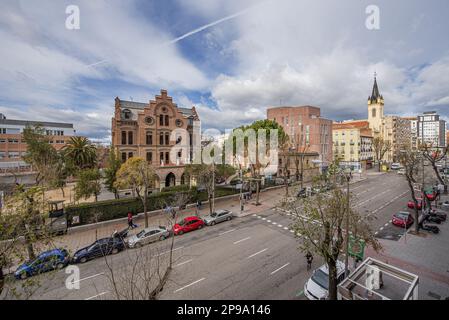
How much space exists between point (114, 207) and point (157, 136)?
14.9 meters

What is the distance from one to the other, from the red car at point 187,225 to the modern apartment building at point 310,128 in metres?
38.1

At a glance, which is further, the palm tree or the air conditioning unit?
the palm tree

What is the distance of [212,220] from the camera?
21922 millimetres

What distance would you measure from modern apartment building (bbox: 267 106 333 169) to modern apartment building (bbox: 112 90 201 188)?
29.5 m

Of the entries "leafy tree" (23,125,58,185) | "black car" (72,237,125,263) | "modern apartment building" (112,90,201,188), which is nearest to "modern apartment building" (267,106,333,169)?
"modern apartment building" (112,90,201,188)

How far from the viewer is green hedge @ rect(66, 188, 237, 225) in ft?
69.0

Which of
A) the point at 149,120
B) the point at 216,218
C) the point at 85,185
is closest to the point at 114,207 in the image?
the point at 85,185

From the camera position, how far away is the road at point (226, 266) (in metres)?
11.1

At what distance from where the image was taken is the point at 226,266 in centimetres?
1361

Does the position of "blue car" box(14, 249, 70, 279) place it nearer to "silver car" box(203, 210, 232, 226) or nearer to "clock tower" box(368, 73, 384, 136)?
"silver car" box(203, 210, 232, 226)

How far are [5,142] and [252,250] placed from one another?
71.4m

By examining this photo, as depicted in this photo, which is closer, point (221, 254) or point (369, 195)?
point (221, 254)
